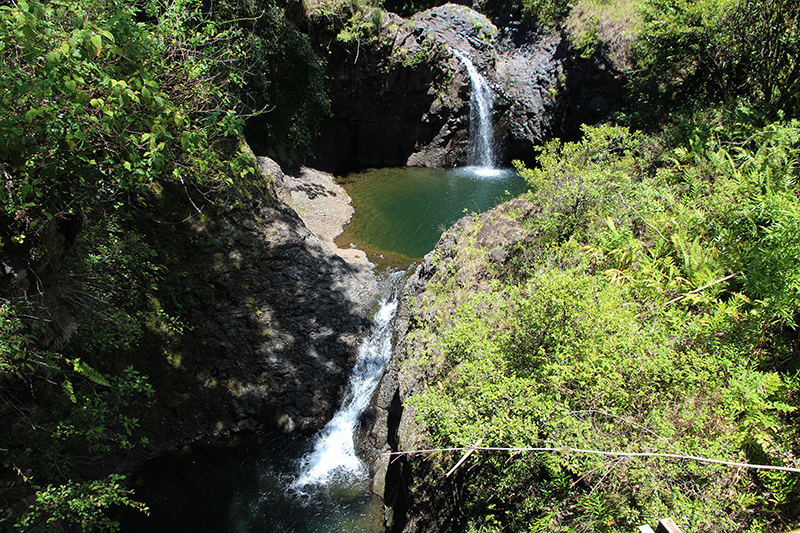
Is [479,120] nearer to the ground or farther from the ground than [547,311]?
farther from the ground

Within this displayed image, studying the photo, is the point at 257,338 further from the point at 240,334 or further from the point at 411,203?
the point at 411,203

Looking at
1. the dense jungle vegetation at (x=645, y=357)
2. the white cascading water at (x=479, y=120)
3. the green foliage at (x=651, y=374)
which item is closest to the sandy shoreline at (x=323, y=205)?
the dense jungle vegetation at (x=645, y=357)

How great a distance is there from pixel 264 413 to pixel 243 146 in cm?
578

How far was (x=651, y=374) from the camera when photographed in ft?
11.1

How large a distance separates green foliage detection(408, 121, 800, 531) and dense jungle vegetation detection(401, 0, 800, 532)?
0.05 feet

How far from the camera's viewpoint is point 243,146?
904 cm

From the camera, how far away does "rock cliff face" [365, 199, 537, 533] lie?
480 centimetres

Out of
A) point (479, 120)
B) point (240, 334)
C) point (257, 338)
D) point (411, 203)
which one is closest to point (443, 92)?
point (479, 120)

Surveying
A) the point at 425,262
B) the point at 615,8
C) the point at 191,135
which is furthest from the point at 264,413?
the point at 615,8

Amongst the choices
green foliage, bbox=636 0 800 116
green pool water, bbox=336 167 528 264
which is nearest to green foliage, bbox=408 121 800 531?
green foliage, bbox=636 0 800 116

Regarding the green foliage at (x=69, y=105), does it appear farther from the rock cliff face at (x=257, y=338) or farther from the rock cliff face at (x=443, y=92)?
the rock cliff face at (x=443, y=92)

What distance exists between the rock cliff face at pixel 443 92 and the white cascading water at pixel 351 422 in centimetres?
1064

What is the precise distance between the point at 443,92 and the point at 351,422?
15.6 metres

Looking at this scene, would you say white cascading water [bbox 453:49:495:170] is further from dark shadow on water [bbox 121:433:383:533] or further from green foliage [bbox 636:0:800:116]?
dark shadow on water [bbox 121:433:383:533]
